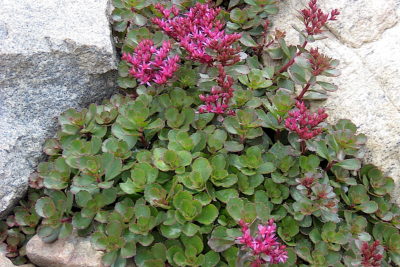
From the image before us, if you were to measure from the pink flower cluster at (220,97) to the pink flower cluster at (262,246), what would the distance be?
77 centimetres

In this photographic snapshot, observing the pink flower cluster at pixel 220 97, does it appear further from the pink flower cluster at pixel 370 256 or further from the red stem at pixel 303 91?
the pink flower cluster at pixel 370 256

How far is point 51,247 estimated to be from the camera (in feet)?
8.29

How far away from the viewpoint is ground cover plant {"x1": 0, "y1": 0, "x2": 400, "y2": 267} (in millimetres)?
2363

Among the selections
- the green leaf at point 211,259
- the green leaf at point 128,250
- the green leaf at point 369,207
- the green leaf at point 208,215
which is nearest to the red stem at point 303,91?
the green leaf at point 369,207

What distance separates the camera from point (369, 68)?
2932 mm

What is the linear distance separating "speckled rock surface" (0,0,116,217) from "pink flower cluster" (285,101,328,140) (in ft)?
3.93

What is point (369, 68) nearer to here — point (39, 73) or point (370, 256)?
point (370, 256)

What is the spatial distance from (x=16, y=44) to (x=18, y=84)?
24cm

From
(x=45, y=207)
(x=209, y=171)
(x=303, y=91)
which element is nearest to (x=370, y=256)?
(x=209, y=171)

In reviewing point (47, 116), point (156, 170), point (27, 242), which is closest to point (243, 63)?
point (156, 170)

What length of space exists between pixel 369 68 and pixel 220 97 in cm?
97

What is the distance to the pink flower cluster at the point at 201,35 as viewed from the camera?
273cm

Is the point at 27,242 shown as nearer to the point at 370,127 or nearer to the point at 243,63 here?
the point at 243,63

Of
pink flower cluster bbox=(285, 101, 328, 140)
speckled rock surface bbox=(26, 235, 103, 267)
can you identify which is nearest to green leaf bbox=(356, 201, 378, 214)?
pink flower cluster bbox=(285, 101, 328, 140)
